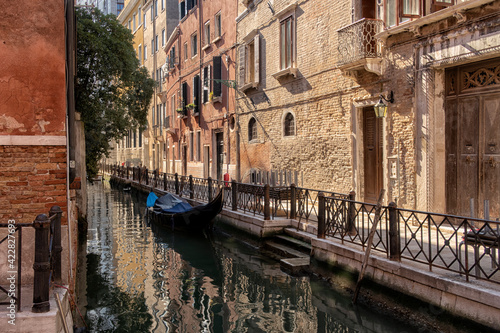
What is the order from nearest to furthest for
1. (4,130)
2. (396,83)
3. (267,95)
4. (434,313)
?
(4,130)
(434,313)
(396,83)
(267,95)

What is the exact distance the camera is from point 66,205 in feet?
15.8

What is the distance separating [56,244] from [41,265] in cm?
68

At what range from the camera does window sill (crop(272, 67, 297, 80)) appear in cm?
1297

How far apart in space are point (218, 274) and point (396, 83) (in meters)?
5.04

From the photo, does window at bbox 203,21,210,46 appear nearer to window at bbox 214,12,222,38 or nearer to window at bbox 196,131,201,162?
window at bbox 214,12,222,38

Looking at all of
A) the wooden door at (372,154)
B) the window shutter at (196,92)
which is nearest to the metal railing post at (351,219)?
the wooden door at (372,154)

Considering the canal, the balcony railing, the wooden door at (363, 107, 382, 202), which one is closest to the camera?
the canal

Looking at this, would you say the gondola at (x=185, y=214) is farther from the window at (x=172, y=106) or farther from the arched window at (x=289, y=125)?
the window at (x=172, y=106)

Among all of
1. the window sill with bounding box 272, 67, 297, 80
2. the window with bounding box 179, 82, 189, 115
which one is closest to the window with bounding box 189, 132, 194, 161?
the window with bounding box 179, 82, 189, 115

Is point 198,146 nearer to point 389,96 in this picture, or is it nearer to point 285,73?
point 285,73

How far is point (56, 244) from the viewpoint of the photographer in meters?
4.34

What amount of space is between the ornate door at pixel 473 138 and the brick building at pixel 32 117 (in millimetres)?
6024

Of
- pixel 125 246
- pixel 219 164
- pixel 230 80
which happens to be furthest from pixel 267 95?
pixel 125 246

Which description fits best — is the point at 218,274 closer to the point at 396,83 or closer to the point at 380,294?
the point at 380,294
